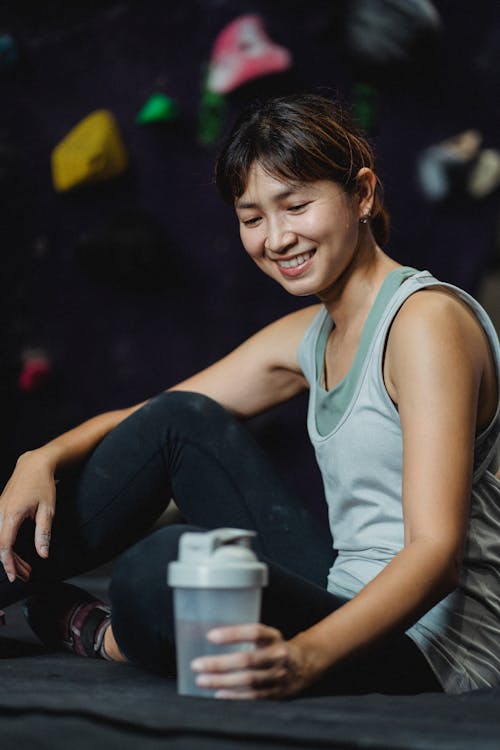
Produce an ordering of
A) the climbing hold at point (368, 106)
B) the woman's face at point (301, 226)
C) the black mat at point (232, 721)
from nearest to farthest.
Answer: the black mat at point (232, 721), the woman's face at point (301, 226), the climbing hold at point (368, 106)

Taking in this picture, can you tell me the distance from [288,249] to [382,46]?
145 centimetres

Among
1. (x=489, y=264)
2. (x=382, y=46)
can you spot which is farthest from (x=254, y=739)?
(x=382, y=46)

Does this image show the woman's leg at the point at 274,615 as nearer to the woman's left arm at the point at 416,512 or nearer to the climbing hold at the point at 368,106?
the woman's left arm at the point at 416,512

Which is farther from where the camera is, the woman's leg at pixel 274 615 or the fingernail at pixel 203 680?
the woman's leg at pixel 274 615

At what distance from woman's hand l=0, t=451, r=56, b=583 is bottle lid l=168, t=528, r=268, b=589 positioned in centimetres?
43

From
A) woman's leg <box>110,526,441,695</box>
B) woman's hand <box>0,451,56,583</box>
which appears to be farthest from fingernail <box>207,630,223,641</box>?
woman's hand <box>0,451,56,583</box>

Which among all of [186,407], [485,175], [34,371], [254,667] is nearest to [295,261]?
[186,407]

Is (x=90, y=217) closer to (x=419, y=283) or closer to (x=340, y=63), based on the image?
(x=340, y=63)

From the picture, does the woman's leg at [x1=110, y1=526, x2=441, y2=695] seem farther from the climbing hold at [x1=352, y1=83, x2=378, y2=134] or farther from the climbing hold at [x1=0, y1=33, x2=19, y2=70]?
the climbing hold at [x1=0, y1=33, x2=19, y2=70]

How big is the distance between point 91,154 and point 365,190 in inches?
62.4

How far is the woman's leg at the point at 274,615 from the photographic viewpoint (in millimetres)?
994

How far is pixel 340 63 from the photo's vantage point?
2557 mm

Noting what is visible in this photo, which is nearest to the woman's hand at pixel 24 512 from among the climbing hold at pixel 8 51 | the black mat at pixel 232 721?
the black mat at pixel 232 721

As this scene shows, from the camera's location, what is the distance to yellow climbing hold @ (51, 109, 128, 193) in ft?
8.87
